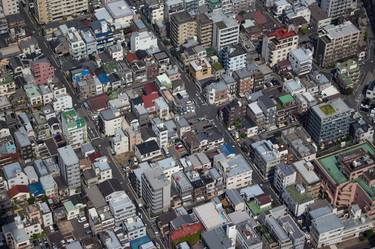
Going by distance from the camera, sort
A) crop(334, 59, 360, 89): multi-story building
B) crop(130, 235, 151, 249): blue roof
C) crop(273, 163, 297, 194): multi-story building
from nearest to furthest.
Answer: crop(130, 235, 151, 249): blue roof
crop(273, 163, 297, 194): multi-story building
crop(334, 59, 360, 89): multi-story building

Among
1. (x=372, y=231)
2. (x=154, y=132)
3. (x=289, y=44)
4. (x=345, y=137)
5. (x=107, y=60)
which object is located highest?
(x=107, y=60)

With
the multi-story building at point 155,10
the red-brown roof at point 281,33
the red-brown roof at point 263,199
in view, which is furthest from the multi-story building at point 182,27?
the red-brown roof at point 263,199

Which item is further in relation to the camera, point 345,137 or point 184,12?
point 184,12

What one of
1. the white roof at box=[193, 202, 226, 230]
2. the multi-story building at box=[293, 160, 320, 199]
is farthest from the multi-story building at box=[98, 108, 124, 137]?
the multi-story building at box=[293, 160, 320, 199]

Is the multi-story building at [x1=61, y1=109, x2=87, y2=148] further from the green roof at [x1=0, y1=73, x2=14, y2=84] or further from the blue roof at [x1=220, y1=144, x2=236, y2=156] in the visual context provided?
the blue roof at [x1=220, y1=144, x2=236, y2=156]

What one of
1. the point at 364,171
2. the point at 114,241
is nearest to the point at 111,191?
the point at 114,241

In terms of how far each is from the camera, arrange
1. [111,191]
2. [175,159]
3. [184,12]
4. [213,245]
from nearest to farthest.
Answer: [213,245], [111,191], [175,159], [184,12]

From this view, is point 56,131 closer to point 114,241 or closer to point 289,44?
point 114,241
